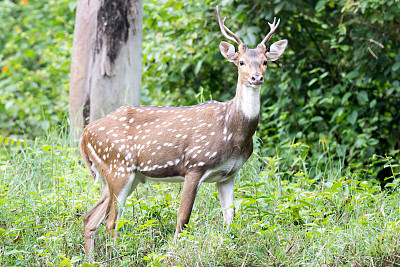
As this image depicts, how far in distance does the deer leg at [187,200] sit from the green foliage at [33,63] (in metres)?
4.80

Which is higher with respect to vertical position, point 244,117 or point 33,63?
point 244,117

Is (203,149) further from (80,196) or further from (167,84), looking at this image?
(167,84)

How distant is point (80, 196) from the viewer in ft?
19.9

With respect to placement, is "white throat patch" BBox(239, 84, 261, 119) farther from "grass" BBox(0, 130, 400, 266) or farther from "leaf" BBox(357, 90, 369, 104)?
"leaf" BBox(357, 90, 369, 104)

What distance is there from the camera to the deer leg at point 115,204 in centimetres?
541

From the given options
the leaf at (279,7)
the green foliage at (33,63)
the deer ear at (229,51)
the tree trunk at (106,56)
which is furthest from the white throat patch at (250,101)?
the green foliage at (33,63)

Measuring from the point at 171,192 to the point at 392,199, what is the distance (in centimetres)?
221

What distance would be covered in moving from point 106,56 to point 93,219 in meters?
2.31

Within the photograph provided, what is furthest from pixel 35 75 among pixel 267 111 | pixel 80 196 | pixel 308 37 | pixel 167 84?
pixel 80 196

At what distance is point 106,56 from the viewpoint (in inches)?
280

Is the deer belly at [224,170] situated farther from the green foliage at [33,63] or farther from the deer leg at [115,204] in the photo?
the green foliage at [33,63]

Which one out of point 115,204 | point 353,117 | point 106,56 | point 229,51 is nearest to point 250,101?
point 229,51

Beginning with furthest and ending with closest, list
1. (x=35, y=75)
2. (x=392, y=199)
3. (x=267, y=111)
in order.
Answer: (x=35, y=75), (x=267, y=111), (x=392, y=199)

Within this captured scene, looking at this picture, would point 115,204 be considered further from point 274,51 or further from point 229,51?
point 274,51
